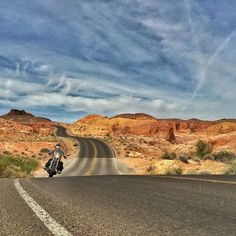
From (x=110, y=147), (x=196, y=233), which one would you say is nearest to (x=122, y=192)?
(x=196, y=233)

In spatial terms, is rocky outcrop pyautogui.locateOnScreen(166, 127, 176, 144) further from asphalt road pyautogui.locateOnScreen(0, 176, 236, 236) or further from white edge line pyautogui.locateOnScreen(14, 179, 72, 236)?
white edge line pyautogui.locateOnScreen(14, 179, 72, 236)

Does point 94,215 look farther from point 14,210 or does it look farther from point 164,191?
point 164,191

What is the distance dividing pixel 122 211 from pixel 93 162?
7763 cm

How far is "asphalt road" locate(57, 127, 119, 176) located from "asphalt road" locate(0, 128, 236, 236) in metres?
55.4

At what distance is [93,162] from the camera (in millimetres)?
83625

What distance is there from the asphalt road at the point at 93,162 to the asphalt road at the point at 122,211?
55376 mm

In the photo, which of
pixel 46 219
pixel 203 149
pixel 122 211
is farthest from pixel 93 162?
pixel 46 219

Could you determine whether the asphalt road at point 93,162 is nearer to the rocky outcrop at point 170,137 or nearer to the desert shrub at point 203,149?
the desert shrub at point 203,149

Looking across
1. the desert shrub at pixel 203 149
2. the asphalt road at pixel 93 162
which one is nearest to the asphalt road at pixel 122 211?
the asphalt road at pixel 93 162

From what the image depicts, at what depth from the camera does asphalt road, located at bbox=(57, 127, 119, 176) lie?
6767 centimetres

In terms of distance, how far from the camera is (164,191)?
8.88 m

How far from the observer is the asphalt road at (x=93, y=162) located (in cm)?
6767

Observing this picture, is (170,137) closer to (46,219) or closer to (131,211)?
(131,211)

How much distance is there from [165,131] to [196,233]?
189 meters
